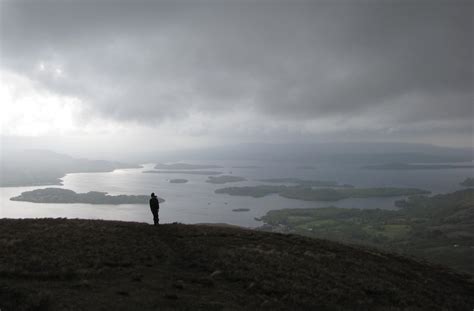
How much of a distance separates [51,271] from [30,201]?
683 ft

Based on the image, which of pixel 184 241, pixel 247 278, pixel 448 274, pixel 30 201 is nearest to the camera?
pixel 247 278

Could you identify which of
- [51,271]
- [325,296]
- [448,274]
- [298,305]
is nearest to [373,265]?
[448,274]

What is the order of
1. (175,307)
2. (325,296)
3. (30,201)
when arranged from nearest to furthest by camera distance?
(175,307)
(325,296)
(30,201)

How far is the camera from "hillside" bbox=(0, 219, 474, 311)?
15273 mm

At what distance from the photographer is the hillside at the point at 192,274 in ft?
50.1

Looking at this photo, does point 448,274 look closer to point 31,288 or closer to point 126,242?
point 126,242

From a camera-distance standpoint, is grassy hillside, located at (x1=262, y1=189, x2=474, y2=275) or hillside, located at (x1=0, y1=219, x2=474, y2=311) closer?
hillside, located at (x1=0, y1=219, x2=474, y2=311)

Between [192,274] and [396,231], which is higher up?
[192,274]

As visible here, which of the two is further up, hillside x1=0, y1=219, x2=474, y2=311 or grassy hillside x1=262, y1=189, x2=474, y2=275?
hillside x1=0, y1=219, x2=474, y2=311

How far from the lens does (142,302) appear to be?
47.7 feet

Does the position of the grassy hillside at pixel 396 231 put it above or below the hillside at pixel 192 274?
below

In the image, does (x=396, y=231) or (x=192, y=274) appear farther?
(x=396, y=231)

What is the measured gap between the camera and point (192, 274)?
19.7 meters

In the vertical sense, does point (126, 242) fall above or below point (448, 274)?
above
